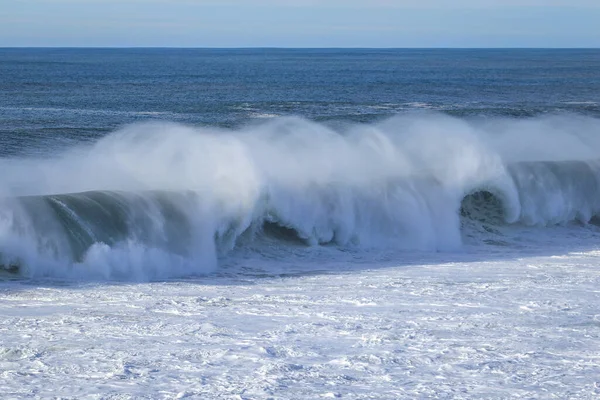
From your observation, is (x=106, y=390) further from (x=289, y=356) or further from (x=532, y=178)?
(x=532, y=178)

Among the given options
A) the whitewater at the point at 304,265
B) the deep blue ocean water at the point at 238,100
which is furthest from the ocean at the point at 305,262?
the deep blue ocean water at the point at 238,100

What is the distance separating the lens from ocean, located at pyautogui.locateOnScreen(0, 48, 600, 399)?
27.1ft

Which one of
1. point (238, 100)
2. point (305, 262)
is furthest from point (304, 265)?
point (238, 100)

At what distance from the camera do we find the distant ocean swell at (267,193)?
13.1 metres

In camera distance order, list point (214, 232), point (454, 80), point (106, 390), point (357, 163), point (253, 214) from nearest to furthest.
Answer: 1. point (106, 390)
2. point (214, 232)
3. point (253, 214)
4. point (357, 163)
5. point (454, 80)

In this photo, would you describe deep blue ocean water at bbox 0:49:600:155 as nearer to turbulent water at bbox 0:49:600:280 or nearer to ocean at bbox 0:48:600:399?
turbulent water at bbox 0:49:600:280

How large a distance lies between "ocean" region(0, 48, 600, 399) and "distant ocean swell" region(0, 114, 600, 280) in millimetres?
43

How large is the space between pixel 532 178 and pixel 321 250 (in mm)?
6093

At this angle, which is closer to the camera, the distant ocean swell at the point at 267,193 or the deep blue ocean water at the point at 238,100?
the distant ocean swell at the point at 267,193

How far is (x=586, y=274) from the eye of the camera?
41.3 feet

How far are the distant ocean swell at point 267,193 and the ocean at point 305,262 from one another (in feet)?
0.14

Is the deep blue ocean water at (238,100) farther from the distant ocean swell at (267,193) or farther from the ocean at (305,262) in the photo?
the distant ocean swell at (267,193)

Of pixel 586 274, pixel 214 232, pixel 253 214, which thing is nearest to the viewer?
pixel 586 274

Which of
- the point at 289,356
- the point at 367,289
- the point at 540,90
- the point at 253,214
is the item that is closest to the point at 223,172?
the point at 253,214
